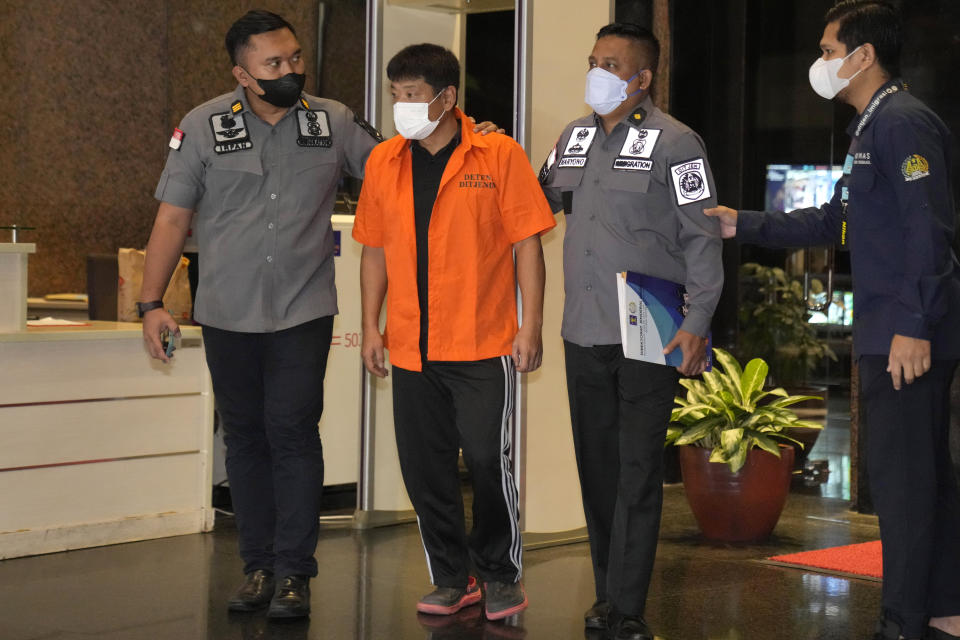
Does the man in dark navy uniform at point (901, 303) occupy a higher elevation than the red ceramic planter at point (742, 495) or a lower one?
higher

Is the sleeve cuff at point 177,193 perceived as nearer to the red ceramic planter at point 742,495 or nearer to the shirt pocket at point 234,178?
the shirt pocket at point 234,178

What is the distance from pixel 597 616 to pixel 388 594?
2.37ft

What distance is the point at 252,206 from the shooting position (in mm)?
3383

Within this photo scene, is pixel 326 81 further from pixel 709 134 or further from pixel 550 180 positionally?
pixel 550 180

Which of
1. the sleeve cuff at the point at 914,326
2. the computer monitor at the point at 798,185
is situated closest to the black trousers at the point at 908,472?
the sleeve cuff at the point at 914,326

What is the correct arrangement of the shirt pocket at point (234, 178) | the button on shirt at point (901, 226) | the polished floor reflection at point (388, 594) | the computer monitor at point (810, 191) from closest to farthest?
the button on shirt at point (901, 226)
the polished floor reflection at point (388, 594)
the shirt pocket at point (234, 178)
the computer monitor at point (810, 191)

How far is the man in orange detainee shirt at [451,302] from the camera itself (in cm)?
324

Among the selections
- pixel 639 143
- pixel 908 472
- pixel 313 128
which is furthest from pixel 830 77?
pixel 313 128

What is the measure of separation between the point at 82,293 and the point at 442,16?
11.1 feet

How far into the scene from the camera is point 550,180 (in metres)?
3.32

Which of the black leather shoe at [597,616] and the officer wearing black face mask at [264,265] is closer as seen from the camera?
the black leather shoe at [597,616]

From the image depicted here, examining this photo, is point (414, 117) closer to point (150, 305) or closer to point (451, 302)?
point (451, 302)

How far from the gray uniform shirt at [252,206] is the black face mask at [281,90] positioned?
9 centimetres

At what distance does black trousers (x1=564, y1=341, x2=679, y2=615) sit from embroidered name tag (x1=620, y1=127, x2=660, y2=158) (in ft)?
1.58
